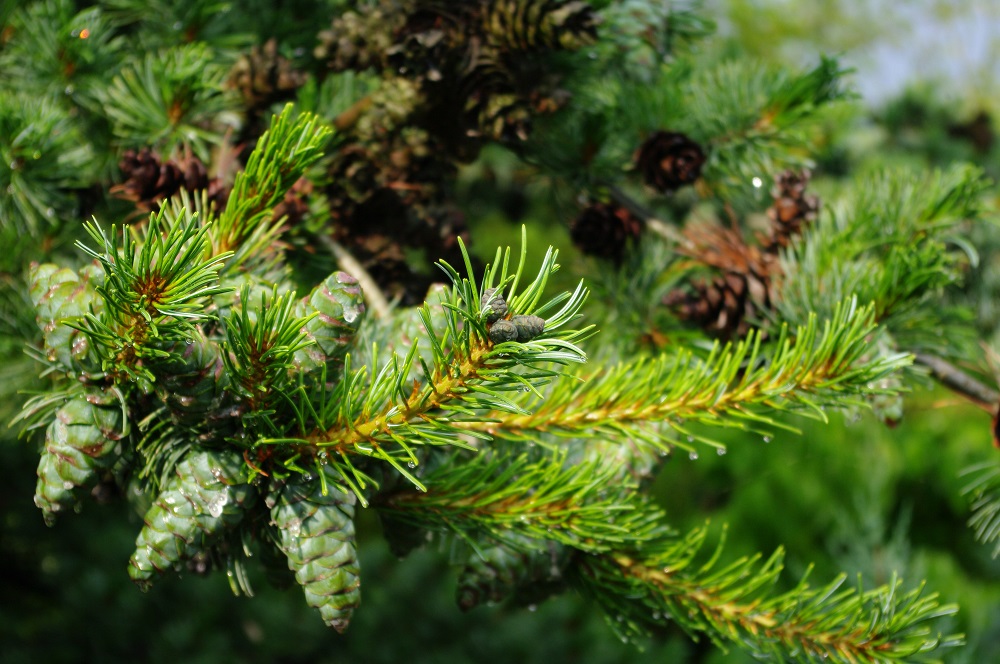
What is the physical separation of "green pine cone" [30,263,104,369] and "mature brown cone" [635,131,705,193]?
496 millimetres

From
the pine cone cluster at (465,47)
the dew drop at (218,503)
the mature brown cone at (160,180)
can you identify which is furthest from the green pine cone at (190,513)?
the pine cone cluster at (465,47)

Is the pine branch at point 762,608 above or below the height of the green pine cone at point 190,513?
below

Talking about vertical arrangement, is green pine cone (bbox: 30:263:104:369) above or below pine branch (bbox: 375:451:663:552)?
above

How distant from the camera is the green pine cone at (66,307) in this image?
440 mm

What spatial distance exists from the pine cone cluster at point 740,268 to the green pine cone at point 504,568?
251mm

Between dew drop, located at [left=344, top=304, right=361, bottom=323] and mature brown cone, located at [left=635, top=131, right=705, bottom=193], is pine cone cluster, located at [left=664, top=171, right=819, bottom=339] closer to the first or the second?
mature brown cone, located at [left=635, top=131, right=705, bottom=193]

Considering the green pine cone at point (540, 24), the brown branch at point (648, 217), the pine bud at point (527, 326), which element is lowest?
the brown branch at point (648, 217)

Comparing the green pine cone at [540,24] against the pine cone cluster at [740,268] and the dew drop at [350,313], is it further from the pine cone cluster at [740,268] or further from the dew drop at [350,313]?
the dew drop at [350,313]

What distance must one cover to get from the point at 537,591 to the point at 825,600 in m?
0.20

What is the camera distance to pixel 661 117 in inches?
32.2

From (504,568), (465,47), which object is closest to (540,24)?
(465,47)

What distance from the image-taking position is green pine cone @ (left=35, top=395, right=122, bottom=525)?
1.45 ft

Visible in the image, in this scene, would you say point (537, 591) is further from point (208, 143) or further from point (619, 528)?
point (208, 143)

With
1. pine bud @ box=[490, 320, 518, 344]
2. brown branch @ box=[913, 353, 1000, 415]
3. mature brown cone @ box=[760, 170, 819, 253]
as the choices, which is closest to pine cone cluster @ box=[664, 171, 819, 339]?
mature brown cone @ box=[760, 170, 819, 253]
